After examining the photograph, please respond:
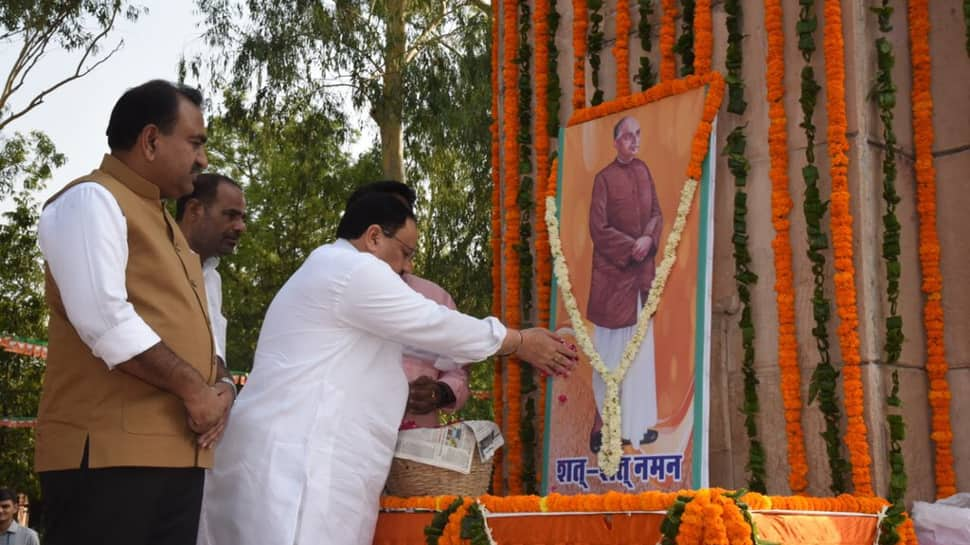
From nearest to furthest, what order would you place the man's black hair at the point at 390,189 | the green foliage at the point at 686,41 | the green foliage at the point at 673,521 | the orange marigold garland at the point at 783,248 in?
1. the green foliage at the point at 673,521
2. the orange marigold garland at the point at 783,248
3. the green foliage at the point at 686,41
4. the man's black hair at the point at 390,189

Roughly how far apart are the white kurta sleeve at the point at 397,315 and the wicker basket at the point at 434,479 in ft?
1.41

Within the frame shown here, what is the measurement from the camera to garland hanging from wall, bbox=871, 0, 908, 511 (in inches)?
160

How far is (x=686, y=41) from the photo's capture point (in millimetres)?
4715

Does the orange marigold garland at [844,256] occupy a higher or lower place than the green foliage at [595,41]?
lower

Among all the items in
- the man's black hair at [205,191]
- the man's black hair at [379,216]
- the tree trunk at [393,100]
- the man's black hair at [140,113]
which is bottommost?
the man's black hair at [379,216]

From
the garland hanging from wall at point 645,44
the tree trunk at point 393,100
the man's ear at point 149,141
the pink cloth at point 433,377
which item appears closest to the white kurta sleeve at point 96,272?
the man's ear at point 149,141

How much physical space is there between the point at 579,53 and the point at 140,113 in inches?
95.8

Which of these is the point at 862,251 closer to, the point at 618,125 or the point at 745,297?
the point at 745,297

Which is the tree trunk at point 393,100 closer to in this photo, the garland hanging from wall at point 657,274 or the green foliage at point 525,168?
the green foliage at point 525,168

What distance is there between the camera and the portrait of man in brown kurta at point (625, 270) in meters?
4.48

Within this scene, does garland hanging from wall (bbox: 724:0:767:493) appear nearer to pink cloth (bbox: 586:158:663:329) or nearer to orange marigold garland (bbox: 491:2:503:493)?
pink cloth (bbox: 586:158:663:329)

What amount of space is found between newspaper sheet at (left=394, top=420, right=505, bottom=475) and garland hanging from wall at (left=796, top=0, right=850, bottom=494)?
1211 mm

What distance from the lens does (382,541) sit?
4.15m

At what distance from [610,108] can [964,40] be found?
1.37 meters
